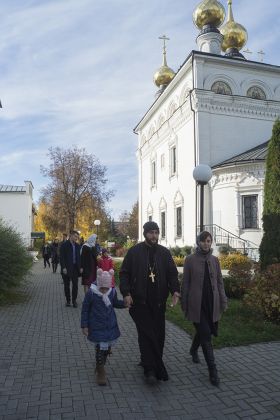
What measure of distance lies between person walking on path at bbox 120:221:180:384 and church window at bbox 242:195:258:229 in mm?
18337

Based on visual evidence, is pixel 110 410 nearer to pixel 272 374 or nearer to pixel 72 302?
pixel 272 374

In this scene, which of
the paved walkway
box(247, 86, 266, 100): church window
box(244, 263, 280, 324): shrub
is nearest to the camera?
the paved walkway

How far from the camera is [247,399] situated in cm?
452

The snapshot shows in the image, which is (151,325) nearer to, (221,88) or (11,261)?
(11,261)

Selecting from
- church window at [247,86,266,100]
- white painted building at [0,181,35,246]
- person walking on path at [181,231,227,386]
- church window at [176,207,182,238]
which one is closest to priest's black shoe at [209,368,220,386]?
person walking on path at [181,231,227,386]

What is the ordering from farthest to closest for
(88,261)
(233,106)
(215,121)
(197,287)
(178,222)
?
(178,222) → (233,106) → (215,121) → (88,261) → (197,287)

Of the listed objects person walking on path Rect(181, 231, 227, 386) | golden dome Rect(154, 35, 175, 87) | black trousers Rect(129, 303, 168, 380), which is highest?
golden dome Rect(154, 35, 175, 87)

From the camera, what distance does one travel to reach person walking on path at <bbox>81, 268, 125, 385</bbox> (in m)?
5.00

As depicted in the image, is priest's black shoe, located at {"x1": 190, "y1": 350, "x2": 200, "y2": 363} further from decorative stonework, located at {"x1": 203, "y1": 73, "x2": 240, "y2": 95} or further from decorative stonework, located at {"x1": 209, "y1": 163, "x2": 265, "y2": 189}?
decorative stonework, located at {"x1": 203, "y1": 73, "x2": 240, "y2": 95}

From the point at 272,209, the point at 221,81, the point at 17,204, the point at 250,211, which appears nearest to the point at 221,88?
the point at 221,81

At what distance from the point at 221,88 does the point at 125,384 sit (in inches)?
952

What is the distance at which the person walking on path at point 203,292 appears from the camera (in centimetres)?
521

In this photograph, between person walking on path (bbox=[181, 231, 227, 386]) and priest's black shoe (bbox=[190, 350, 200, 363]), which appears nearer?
person walking on path (bbox=[181, 231, 227, 386])

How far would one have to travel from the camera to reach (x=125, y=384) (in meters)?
4.98
